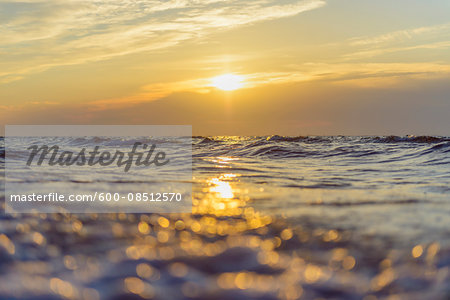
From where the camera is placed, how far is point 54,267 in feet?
7.32

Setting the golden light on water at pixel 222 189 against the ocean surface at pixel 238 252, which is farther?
the golden light on water at pixel 222 189

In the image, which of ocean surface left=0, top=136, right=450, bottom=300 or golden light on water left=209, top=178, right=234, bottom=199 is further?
golden light on water left=209, top=178, right=234, bottom=199

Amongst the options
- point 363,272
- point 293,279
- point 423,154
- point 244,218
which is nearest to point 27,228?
point 244,218

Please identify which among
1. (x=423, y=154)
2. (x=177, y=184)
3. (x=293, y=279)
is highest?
(x=423, y=154)

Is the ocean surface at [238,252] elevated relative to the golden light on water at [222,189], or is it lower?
lower

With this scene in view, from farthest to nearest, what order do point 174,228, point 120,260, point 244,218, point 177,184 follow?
point 177,184 → point 244,218 → point 174,228 → point 120,260

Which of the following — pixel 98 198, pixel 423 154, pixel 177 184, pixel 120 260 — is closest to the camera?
pixel 120 260

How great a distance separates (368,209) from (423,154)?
1008cm

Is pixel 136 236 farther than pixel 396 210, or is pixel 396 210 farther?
pixel 396 210

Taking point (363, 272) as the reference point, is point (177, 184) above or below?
above

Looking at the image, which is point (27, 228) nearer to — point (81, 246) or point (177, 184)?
point (81, 246)

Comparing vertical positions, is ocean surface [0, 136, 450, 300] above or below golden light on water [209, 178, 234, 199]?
below

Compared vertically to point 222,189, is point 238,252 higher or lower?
lower

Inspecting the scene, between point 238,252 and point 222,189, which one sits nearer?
point 238,252
